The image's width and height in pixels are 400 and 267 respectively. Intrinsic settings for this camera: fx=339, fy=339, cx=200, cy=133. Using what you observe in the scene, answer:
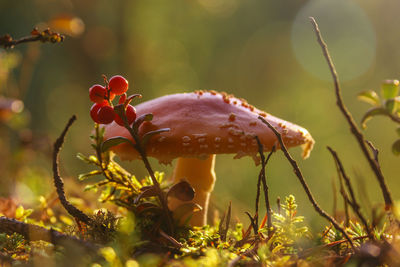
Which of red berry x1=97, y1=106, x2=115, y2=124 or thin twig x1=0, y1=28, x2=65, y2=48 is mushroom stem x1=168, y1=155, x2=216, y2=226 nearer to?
red berry x1=97, y1=106, x2=115, y2=124

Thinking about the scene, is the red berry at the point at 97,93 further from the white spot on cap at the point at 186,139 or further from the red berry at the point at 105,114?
the white spot on cap at the point at 186,139

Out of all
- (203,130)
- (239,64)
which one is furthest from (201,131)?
(239,64)

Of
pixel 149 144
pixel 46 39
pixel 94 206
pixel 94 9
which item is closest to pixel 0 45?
pixel 46 39

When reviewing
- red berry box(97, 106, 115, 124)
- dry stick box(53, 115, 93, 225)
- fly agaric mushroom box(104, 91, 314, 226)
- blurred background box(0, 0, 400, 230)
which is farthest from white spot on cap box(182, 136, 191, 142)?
blurred background box(0, 0, 400, 230)

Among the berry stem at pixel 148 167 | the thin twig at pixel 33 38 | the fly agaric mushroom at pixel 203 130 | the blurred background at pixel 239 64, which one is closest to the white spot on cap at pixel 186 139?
the fly agaric mushroom at pixel 203 130

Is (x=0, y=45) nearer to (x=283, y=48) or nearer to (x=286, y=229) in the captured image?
(x=286, y=229)

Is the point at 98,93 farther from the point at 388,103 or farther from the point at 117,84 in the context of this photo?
the point at 388,103
